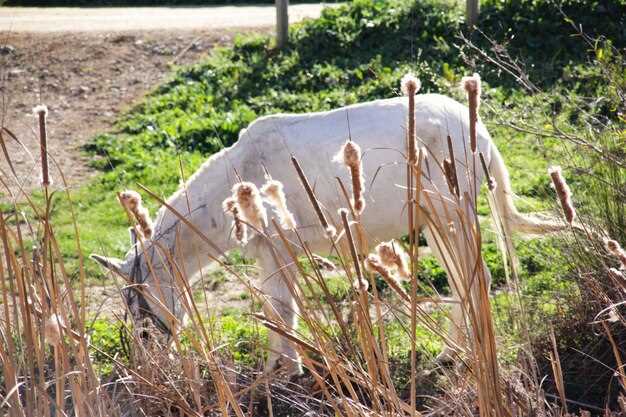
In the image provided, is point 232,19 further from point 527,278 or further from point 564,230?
point 564,230

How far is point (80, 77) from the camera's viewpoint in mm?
11461

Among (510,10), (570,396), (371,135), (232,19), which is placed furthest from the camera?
(232,19)

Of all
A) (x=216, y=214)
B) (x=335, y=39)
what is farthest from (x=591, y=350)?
(x=335, y=39)

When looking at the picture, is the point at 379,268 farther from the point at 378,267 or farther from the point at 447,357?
the point at 447,357

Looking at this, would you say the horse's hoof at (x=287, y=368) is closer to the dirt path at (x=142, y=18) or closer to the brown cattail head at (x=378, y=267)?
the brown cattail head at (x=378, y=267)

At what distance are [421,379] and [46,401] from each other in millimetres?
1956

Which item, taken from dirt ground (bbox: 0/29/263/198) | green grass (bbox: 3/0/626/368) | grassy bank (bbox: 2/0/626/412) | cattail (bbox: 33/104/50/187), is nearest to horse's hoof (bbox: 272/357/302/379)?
cattail (bbox: 33/104/50/187)

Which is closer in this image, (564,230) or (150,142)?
(564,230)

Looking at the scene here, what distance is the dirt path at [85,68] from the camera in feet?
33.3

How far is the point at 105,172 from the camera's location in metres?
9.42

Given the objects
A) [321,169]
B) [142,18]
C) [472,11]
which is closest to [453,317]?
[321,169]

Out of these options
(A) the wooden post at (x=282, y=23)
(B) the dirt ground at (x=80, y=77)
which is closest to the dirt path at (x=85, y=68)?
(B) the dirt ground at (x=80, y=77)

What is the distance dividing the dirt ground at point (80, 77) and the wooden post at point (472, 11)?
2852 mm

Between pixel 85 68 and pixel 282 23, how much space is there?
225 cm
